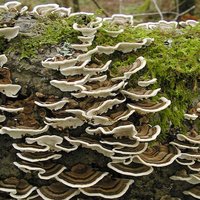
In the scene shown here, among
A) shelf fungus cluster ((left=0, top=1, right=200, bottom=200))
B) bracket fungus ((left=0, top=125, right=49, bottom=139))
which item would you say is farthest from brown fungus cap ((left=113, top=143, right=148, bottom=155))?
bracket fungus ((left=0, top=125, right=49, bottom=139))

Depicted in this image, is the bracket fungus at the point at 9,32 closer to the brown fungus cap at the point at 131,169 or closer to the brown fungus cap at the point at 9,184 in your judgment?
the brown fungus cap at the point at 9,184

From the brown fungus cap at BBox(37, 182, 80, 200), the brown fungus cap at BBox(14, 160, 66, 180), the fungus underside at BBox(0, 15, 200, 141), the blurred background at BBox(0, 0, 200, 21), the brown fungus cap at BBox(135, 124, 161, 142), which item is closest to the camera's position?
the brown fungus cap at BBox(135, 124, 161, 142)

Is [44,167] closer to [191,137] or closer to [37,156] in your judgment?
[37,156]

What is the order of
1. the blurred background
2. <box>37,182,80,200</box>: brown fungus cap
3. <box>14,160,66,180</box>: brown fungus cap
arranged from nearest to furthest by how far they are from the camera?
1. <box>14,160,66,180</box>: brown fungus cap
2. <box>37,182,80,200</box>: brown fungus cap
3. the blurred background

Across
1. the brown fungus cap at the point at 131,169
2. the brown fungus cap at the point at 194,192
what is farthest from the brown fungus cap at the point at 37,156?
the brown fungus cap at the point at 194,192

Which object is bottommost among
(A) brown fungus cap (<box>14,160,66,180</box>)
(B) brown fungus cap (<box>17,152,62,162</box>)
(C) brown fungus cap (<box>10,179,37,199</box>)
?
(C) brown fungus cap (<box>10,179,37,199</box>)

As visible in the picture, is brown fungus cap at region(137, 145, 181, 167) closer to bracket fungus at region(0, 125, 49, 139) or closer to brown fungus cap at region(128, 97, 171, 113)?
brown fungus cap at region(128, 97, 171, 113)
